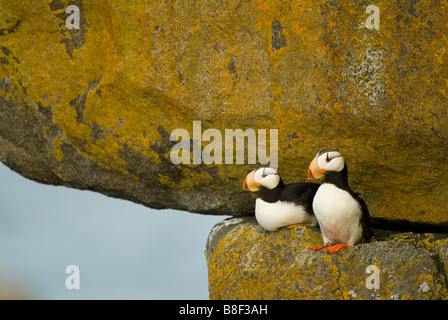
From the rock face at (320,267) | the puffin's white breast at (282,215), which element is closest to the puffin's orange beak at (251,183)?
the puffin's white breast at (282,215)

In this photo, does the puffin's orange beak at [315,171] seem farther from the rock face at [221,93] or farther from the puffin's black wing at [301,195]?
the rock face at [221,93]

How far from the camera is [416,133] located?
4.93 metres

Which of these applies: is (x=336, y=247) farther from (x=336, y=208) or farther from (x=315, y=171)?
(x=315, y=171)

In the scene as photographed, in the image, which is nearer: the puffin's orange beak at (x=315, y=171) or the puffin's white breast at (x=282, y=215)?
the puffin's orange beak at (x=315, y=171)

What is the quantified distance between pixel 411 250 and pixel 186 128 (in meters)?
1.83

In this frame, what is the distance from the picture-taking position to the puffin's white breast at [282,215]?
4840 millimetres

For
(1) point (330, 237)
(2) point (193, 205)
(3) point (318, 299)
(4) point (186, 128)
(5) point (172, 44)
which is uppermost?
(5) point (172, 44)

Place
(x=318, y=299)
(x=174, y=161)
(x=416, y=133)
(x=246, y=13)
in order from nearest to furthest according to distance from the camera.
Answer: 1. (x=318, y=299)
2. (x=416, y=133)
3. (x=246, y=13)
4. (x=174, y=161)

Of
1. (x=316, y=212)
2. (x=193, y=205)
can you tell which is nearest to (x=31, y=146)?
(x=193, y=205)

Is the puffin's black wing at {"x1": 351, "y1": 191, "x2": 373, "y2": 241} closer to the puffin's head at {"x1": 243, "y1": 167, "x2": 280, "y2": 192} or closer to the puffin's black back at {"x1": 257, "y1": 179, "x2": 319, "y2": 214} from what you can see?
the puffin's black back at {"x1": 257, "y1": 179, "x2": 319, "y2": 214}

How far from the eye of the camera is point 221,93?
5383 millimetres

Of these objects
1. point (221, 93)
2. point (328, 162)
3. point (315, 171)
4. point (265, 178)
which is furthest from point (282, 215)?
point (221, 93)

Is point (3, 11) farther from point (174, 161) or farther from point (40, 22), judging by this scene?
point (174, 161)

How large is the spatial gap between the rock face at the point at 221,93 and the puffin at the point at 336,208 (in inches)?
20.6
